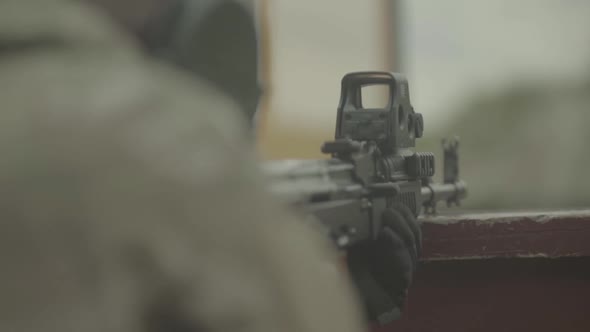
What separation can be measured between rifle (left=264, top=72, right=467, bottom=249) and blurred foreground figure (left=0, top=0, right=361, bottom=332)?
0.20 meters

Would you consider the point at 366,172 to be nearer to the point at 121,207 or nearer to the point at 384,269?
the point at 384,269

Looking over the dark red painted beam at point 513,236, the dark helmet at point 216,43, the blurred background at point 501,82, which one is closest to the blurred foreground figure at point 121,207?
the dark helmet at point 216,43

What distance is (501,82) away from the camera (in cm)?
442

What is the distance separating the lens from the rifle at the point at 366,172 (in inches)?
34.0

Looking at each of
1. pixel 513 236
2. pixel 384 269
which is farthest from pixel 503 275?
pixel 384 269

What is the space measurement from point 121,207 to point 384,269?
0.77m

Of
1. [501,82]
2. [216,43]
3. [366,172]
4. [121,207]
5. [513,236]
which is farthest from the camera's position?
[501,82]

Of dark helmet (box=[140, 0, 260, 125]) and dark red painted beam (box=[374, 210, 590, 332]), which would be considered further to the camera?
dark red painted beam (box=[374, 210, 590, 332])

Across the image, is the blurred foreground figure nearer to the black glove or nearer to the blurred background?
the black glove

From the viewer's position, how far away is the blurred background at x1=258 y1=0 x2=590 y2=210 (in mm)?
4309

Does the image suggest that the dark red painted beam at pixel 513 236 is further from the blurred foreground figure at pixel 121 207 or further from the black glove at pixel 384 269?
the blurred foreground figure at pixel 121 207

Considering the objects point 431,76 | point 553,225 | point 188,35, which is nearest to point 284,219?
point 188,35

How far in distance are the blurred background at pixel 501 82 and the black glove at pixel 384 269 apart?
3007 mm

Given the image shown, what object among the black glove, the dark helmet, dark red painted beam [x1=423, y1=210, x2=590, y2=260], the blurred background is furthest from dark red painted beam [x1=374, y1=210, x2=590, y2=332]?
the blurred background
